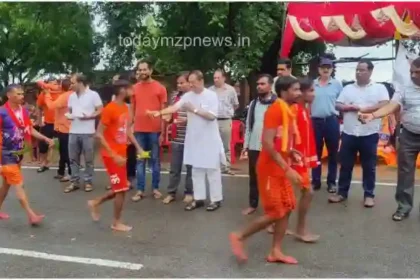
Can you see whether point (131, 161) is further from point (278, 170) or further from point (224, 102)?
point (278, 170)

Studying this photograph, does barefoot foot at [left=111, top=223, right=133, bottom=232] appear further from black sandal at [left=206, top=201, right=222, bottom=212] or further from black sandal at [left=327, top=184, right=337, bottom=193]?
black sandal at [left=327, top=184, right=337, bottom=193]

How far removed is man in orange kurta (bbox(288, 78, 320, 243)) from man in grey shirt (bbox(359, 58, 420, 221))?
1.07 m

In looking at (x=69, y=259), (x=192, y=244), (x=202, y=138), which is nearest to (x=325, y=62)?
(x=202, y=138)

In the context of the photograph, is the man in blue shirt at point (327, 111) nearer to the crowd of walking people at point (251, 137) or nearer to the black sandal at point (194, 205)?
the crowd of walking people at point (251, 137)

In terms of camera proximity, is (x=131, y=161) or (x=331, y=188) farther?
(x=131, y=161)

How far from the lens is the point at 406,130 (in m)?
6.33

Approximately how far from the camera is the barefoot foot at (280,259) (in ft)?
15.8

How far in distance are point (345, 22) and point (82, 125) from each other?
5.42 m

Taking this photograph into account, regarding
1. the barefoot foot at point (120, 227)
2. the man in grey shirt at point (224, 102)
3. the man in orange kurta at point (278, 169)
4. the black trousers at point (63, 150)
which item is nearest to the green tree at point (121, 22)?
the man in grey shirt at point (224, 102)

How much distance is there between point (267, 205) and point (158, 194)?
316 centimetres

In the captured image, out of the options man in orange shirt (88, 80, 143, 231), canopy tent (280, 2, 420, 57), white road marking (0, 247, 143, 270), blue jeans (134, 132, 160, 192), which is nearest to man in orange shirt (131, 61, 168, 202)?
blue jeans (134, 132, 160, 192)

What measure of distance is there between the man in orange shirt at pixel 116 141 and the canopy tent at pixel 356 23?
5.82 meters

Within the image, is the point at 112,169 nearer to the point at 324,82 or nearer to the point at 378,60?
the point at 324,82

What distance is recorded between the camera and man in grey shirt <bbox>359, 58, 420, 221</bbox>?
20.1 feet
